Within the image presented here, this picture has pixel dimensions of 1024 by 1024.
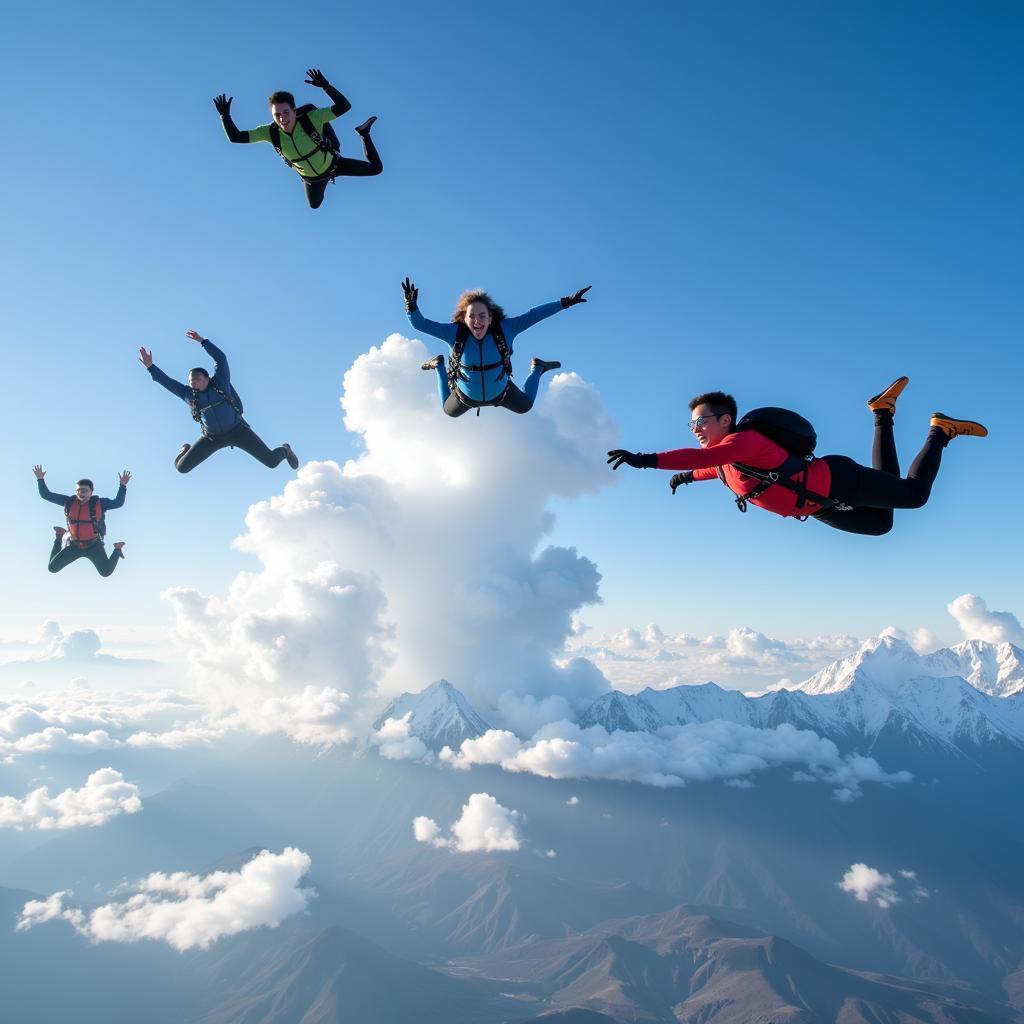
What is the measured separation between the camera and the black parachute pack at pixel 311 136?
12.7 meters

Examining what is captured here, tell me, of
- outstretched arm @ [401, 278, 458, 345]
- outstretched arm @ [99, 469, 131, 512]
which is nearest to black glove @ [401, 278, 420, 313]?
outstretched arm @ [401, 278, 458, 345]

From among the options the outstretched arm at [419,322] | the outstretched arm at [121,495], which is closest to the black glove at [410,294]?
A: the outstretched arm at [419,322]

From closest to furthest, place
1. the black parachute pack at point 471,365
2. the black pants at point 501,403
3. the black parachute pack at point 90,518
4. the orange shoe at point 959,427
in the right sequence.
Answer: the orange shoe at point 959,427 → the black parachute pack at point 471,365 → the black pants at point 501,403 → the black parachute pack at point 90,518

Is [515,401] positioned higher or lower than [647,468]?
higher

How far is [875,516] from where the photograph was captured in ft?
37.3

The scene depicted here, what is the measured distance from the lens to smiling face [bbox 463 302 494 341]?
42.3 ft

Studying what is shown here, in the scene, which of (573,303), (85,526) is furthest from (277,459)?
(573,303)

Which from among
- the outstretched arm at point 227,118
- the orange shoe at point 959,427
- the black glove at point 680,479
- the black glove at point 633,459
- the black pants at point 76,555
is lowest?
the black glove at point 633,459

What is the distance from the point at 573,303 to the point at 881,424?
20.2 ft

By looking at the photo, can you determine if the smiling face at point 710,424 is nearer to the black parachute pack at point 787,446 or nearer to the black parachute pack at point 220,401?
the black parachute pack at point 787,446

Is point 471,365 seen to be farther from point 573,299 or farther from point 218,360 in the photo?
point 218,360

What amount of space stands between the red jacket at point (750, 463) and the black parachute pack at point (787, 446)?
3.0 inches

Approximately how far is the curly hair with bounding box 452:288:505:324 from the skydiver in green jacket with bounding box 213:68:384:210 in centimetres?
337

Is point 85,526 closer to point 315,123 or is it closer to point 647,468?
point 315,123
